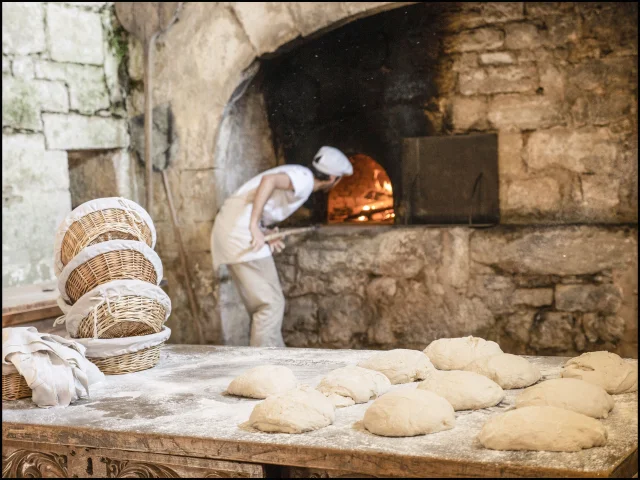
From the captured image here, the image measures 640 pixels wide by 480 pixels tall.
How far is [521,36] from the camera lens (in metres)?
5.06

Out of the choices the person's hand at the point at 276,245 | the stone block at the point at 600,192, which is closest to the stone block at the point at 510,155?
the stone block at the point at 600,192

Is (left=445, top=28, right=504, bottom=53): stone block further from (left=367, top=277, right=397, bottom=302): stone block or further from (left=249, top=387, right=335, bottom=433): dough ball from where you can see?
(left=249, top=387, right=335, bottom=433): dough ball

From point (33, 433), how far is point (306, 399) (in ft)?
2.77

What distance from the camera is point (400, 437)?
6.82 ft

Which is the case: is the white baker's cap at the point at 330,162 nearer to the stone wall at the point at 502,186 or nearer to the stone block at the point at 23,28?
the stone wall at the point at 502,186

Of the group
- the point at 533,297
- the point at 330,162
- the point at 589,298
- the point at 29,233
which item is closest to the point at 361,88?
the point at 330,162

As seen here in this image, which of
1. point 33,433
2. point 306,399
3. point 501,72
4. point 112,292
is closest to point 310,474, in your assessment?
point 306,399

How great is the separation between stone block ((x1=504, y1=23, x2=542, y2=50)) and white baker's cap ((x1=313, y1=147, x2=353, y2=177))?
50.8 inches

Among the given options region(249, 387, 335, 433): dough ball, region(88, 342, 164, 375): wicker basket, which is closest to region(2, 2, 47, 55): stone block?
region(88, 342, 164, 375): wicker basket

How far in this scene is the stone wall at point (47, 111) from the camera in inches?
193

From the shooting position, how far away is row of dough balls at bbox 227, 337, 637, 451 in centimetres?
198

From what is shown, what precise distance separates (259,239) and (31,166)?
151 cm

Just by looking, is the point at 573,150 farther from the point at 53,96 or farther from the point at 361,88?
the point at 53,96

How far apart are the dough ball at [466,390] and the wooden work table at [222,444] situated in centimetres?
3
